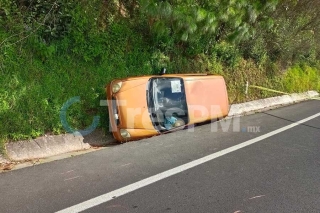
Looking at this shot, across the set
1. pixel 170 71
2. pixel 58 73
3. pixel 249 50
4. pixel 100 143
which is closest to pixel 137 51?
pixel 170 71

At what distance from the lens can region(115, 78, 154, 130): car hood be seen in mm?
5543

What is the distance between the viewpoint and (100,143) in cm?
589

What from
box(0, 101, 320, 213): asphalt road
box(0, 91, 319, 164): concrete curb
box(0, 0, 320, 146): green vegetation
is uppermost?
box(0, 0, 320, 146): green vegetation

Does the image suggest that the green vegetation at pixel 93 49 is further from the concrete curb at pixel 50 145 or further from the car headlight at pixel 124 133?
the car headlight at pixel 124 133

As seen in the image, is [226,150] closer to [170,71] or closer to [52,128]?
[52,128]

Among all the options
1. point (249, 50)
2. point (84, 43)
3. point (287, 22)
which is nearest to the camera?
point (84, 43)

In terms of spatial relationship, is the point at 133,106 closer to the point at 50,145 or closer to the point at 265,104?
the point at 50,145

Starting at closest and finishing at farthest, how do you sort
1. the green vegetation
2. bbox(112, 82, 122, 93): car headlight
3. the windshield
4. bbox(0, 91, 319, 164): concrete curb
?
bbox(0, 91, 319, 164): concrete curb → the green vegetation → bbox(112, 82, 122, 93): car headlight → the windshield

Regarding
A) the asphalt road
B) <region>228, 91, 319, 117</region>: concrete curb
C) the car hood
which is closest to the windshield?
the car hood

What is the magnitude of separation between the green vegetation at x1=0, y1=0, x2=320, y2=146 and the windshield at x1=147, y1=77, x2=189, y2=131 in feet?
3.73

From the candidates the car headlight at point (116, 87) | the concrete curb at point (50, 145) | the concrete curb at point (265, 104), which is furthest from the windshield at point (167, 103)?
the concrete curb at point (265, 104)

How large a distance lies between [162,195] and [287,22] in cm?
1254

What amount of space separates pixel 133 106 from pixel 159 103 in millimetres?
616

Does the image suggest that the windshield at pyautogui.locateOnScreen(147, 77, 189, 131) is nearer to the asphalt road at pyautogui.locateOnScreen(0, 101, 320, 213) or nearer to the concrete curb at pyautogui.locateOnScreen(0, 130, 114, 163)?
the asphalt road at pyautogui.locateOnScreen(0, 101, 320, 213)
